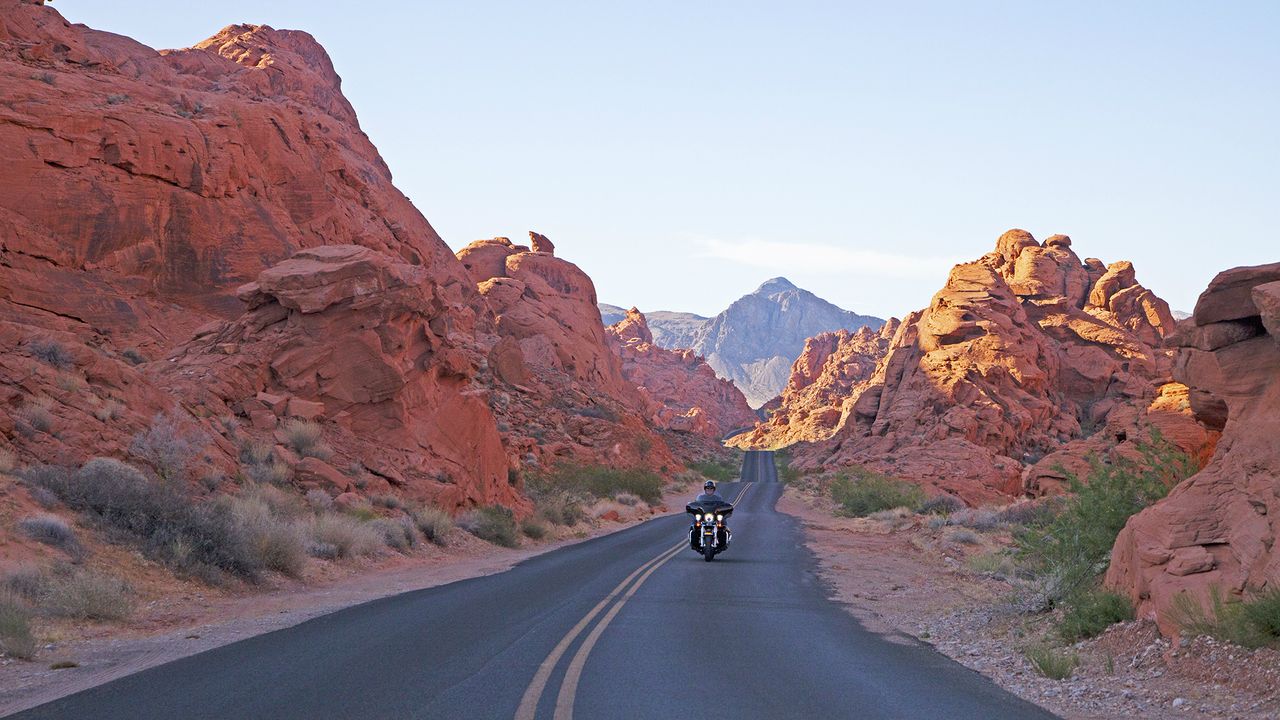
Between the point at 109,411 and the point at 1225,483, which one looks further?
the point at 109,411

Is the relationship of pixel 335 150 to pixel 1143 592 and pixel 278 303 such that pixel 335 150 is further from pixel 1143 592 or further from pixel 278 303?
pixel 1143 592

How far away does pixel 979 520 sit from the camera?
30.4 m

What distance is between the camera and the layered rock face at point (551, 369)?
184 feet

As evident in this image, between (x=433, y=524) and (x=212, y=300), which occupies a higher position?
(x=212, y=300)

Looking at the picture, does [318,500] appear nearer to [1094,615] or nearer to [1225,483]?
[1094,615]

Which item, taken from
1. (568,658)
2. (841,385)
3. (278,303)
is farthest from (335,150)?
(841,385)

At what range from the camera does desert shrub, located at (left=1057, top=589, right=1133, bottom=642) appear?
10398mm

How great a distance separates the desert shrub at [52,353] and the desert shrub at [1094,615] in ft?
58.3

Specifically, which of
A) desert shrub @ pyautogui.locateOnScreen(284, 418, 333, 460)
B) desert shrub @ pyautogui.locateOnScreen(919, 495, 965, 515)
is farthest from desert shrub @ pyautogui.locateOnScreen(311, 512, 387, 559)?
desert shrub @ pyautogui.locateOnScreen(919, 495, 965, 515)

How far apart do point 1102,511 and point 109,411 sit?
16655 mm

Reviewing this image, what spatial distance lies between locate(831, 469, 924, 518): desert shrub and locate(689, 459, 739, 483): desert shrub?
23.7 meters

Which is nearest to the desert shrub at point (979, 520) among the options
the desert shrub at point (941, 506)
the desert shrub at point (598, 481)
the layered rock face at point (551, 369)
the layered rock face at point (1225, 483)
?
the desert shrub at point (941, 506)

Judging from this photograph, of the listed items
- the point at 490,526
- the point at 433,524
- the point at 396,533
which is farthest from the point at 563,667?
the point at 490,526

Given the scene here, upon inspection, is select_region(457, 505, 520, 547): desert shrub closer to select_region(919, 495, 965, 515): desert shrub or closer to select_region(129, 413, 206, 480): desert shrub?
select_region(129, 413, 206, 480): desert shrub
